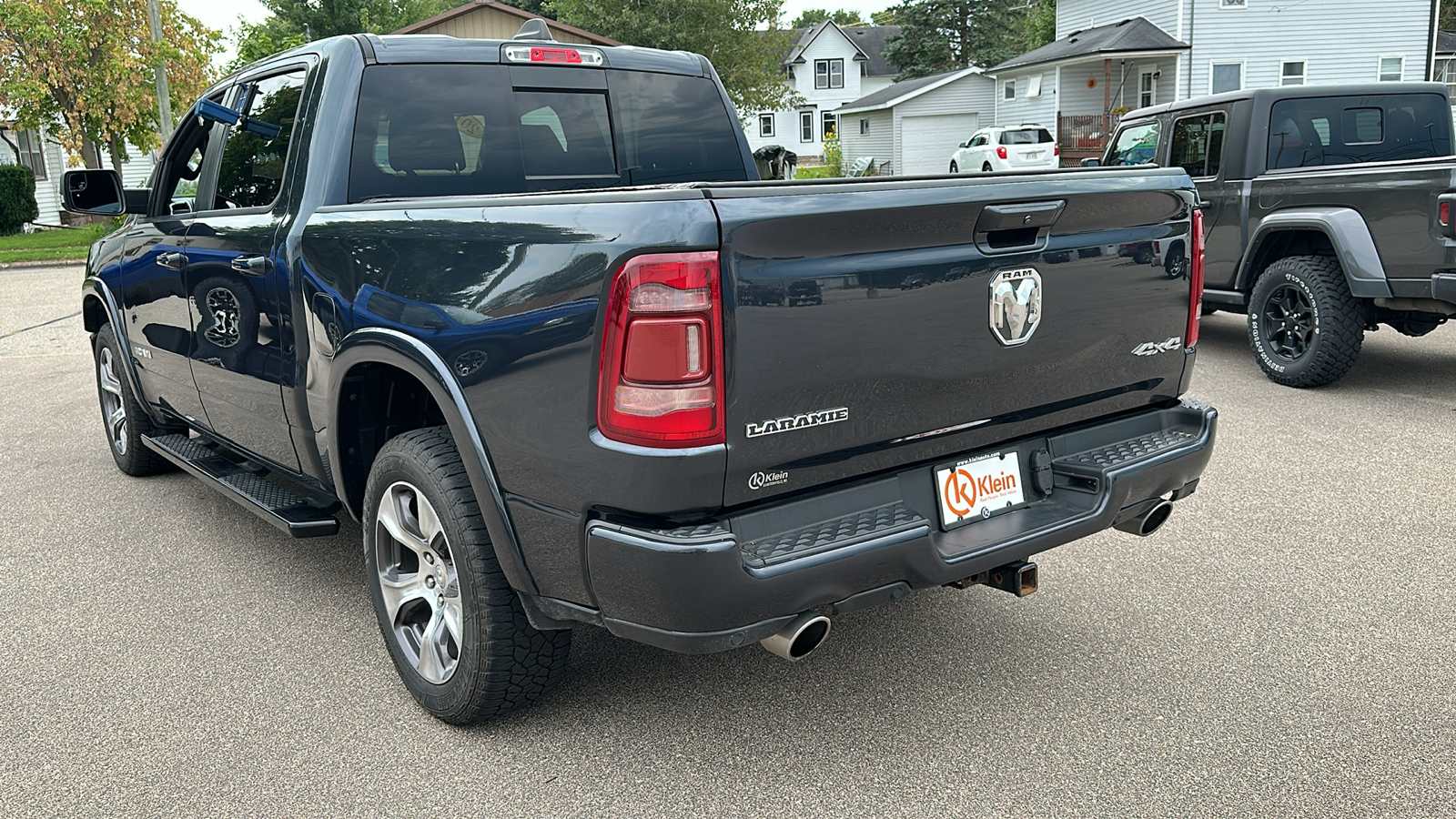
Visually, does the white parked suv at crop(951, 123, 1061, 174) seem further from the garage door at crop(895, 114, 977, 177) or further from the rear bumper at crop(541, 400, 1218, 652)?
the rear bumper at crop(541, 400, 1218, 652)

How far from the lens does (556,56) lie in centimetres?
413

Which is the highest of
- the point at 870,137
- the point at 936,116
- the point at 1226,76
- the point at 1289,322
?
the point at 1226,76

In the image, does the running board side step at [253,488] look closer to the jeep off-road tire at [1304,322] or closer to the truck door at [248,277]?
the truck door at [248,277]

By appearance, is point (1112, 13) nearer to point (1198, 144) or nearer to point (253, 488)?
point (1198, 144)

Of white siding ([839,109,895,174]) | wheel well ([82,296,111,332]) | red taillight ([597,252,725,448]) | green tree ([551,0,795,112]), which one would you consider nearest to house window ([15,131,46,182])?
green tree ([551,0,795,112])

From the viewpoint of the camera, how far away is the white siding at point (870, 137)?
4909 centimetres

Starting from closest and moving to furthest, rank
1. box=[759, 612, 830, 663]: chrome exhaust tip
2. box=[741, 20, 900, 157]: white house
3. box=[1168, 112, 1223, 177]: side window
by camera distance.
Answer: box=[759, 612, 830, 663]: chrome exhaust tip < box=[1168, 112, 1223, 177]: side window < box=[741, 20, 900, 157]: white house

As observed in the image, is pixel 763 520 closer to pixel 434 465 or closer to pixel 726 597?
pixel 726 597

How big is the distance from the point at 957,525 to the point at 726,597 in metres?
0.75

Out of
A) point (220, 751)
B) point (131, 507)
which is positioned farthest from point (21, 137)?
point (220, 751)

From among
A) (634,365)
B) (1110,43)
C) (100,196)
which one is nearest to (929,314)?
(634,365)

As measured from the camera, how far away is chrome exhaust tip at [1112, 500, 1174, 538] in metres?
3.27

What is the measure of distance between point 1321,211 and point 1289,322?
0.74 metres

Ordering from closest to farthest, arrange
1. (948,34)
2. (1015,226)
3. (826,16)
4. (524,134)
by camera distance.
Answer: (1015,226), (524,134), (948,34), (826,16)
